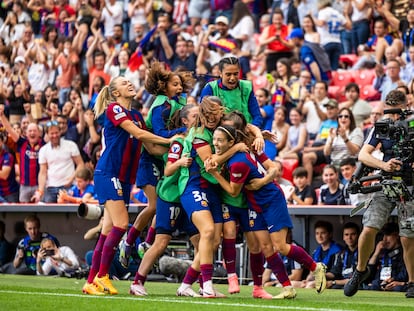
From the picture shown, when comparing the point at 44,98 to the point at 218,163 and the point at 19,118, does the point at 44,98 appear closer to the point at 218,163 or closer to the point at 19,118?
the point at 19,118

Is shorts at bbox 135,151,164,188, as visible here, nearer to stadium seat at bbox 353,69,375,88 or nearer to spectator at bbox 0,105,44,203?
spectator at bbox 0,105,44,203

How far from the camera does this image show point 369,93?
1805cm

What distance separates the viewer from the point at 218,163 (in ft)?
34.2

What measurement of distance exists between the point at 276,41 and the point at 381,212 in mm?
9440

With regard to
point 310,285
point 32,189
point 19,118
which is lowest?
point 310,285

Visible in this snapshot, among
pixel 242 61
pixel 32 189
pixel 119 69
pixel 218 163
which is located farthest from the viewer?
pixel 119 69

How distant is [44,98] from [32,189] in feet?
15.2

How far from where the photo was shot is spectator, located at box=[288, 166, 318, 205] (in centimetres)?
1519

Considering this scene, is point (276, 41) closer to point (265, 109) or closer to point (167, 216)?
point (265, 109)

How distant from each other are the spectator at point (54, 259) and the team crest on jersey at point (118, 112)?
17.2 ft

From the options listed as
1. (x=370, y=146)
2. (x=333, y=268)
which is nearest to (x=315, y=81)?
(x=333, y=268)

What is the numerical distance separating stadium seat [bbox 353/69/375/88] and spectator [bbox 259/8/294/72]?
1.55 meters

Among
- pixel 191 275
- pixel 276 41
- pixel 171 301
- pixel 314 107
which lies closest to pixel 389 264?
pixel 191 275

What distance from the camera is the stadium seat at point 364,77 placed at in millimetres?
18641
